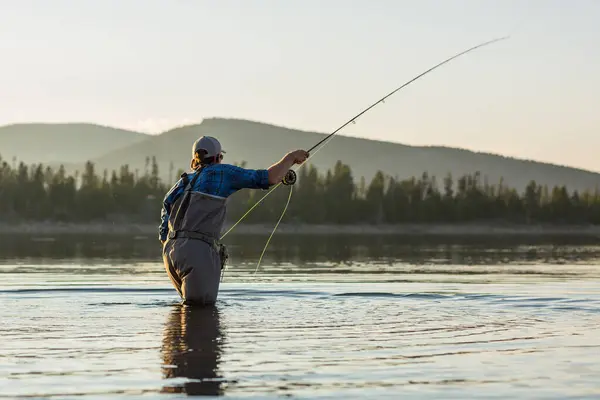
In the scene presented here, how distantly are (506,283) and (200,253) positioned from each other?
982cm

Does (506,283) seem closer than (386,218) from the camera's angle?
Yes

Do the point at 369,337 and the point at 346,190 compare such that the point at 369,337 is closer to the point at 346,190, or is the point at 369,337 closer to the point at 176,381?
the point at 176,381

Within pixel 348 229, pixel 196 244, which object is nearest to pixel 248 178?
pixel 196 244

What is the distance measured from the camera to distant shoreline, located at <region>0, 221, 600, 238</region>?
421 ft

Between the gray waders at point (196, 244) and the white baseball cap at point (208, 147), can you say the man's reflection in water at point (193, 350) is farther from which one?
the white baseball cap at point (208, 147)

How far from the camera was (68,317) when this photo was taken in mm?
13984

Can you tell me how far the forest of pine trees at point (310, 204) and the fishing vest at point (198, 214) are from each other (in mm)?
123090

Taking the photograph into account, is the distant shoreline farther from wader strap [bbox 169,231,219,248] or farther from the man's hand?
the man's hand

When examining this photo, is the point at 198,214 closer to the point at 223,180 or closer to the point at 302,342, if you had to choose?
the point at 223,180

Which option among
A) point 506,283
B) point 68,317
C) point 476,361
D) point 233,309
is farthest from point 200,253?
point 506,283

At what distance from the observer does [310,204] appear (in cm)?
15425

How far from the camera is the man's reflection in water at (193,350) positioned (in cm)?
891

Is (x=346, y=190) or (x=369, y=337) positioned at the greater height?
(x=346, y=190)

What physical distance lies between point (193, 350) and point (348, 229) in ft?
447
